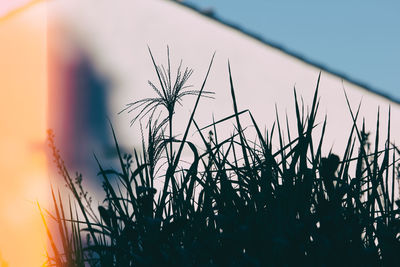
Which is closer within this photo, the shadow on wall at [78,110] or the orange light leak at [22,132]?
the orange light leak at [22,132]

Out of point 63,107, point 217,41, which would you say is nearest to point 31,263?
point 63,107

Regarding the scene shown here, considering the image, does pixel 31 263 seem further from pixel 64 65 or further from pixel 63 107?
pixel 64 65

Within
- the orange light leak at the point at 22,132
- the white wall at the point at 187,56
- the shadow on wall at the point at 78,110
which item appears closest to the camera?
the orange light leak at the point at 22,132

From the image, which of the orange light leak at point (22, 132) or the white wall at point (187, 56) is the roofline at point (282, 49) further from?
the orange light leak at point (22, 132)

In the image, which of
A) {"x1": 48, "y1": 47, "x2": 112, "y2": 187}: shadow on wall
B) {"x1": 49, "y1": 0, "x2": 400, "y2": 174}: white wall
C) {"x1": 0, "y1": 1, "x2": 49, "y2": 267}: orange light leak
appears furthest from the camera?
{"x1": 49, "y1": 0, "x2": 400, "y2": 174}: white wall

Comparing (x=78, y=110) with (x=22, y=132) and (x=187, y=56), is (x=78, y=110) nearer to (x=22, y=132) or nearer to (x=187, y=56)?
(x=22, y=132)

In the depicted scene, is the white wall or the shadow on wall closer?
the shadow on wall

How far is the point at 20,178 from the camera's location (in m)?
4.97

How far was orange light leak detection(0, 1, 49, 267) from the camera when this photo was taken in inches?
185

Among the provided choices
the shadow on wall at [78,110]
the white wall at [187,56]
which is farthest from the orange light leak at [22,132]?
the white wall at [187,56]

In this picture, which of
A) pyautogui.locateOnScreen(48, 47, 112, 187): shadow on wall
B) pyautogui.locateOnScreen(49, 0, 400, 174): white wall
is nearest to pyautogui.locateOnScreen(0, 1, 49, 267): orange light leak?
pyautogui.locateOnScreen(48, 47, 112, 187): shadow on wall

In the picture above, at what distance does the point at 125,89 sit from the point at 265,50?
1.52 meters

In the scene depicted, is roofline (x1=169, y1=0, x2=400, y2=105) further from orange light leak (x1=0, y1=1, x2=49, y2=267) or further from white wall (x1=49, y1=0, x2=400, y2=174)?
orange light leak (x1=0, y1=1, x2=49, y2=267)

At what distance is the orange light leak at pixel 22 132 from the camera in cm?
470
